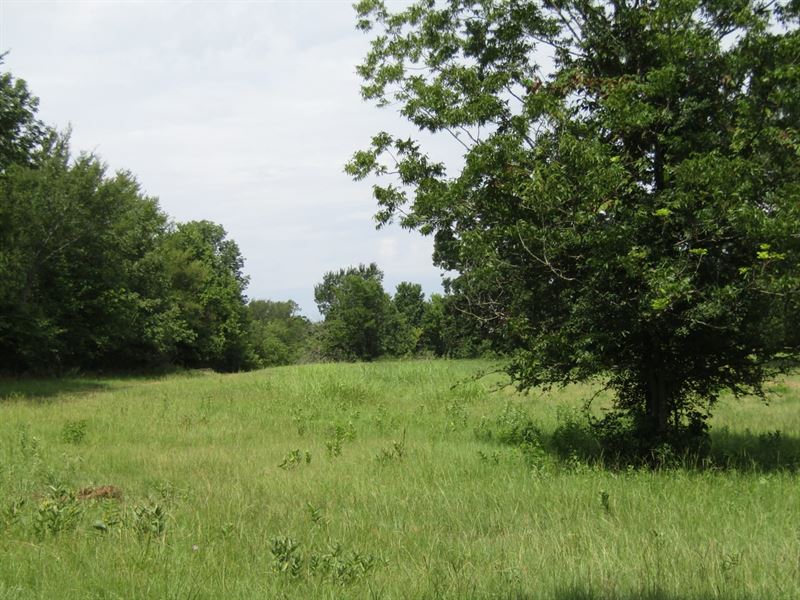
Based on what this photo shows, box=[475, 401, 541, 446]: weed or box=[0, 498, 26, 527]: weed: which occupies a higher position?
box=[475, 401, 541, 446]: weed

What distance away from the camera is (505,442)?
38.0ft

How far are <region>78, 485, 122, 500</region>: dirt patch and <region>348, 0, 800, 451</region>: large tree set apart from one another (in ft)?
18.6

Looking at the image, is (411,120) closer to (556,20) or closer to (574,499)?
(556,20)

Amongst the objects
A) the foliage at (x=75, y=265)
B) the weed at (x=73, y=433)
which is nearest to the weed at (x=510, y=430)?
the weed at (x=73, y=433)

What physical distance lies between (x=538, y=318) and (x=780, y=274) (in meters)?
3.36

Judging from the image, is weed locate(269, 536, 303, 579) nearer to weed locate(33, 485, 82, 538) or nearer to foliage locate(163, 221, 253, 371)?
weed locate(33, 485, 82, 538)

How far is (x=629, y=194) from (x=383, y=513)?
550cm

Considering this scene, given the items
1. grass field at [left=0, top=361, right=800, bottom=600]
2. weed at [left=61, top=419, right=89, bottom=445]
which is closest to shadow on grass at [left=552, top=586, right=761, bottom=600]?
grass field at [left=0, top=361, right=800, bottom=600]

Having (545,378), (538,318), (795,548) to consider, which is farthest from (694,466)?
(795,548)

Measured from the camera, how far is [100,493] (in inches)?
301

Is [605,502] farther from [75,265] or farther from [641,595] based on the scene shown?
[75,265]

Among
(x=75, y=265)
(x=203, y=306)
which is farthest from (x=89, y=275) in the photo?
(x=203, y=306)

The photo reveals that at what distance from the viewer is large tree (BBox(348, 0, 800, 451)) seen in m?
7.95

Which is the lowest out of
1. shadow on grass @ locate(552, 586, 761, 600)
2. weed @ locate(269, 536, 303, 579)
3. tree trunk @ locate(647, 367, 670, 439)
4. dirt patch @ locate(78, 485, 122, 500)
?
dirt patch @ locate(78, 485, 122, 500)
